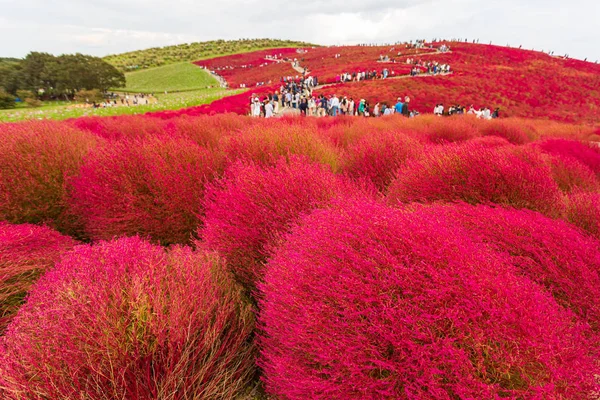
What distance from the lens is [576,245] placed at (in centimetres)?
258

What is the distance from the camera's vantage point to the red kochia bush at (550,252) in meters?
2.40

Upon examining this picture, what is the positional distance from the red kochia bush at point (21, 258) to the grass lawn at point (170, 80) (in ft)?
133

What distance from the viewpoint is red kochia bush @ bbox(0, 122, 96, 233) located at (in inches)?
180

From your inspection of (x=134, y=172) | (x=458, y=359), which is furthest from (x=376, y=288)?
(x=134, y=172)

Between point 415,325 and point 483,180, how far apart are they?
2.92 metres

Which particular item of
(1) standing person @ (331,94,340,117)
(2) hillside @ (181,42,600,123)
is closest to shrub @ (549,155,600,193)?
(1) standing person @ (331,94,340,117)

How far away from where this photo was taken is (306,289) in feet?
6.85

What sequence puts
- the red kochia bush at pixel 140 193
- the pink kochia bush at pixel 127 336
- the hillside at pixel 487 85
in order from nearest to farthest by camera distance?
the pink kochia bush at pixel 127 336 → the red kochia bush at pixel 140 193 → the hillside at pixel 487 85

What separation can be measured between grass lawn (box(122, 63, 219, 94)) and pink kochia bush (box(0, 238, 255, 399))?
42347 mm

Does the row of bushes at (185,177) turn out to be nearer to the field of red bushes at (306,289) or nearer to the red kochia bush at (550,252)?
the field of red bushes at (306,289)

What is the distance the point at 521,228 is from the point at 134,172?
16.4 feet

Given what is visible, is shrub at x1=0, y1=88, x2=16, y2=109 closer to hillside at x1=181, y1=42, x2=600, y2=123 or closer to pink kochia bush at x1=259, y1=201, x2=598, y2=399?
hillside at x1=181, y1=42, x2=600, y2=123

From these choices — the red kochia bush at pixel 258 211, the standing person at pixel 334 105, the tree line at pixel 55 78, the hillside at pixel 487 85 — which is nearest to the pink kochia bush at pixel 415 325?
the red kochia bush at pixel 258 211

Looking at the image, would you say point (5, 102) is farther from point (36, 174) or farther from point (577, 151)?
point (577, 151)
